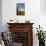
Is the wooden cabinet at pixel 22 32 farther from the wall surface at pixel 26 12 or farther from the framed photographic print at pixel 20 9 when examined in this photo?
the framed photographic print at pixel 20 9

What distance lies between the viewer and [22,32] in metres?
5.89

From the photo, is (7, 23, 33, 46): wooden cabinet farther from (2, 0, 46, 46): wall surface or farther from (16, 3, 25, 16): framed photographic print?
(16, 3, 25, 16): framed photographic print

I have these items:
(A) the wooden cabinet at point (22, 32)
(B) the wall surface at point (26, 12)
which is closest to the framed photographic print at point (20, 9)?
(B) the wall surface at point (26, 12)

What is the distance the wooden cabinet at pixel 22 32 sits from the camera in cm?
580

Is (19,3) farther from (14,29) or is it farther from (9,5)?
(14,29)

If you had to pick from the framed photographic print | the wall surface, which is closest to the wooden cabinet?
the wall surface

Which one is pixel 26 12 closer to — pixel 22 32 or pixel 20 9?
pixel 20 9

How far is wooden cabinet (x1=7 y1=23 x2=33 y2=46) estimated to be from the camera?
5.80m

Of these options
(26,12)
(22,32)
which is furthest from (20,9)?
(22,32)

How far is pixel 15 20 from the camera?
5953 millimetres

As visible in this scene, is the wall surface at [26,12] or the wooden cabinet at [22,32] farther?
the wall surface at [26,12]

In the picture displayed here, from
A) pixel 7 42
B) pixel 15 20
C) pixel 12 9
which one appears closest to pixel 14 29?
pixel 15 20

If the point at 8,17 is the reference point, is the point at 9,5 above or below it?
above

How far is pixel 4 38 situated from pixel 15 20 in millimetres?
1324
